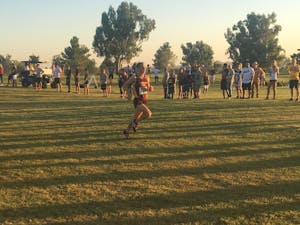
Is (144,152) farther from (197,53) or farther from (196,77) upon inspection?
(197,53)

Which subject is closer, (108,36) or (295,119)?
(295,119)

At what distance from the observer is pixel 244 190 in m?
6.85

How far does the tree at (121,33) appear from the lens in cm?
8919

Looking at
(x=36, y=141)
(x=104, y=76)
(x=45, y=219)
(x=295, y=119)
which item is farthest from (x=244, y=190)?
(x=104, y=76)

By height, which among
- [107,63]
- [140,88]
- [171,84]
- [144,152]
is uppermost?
[107,63]

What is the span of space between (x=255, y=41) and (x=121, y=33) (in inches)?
1148

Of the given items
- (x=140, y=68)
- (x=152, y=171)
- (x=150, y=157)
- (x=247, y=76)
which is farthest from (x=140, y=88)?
(x=247, y=76)

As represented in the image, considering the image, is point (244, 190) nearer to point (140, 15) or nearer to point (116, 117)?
point (116, 117)

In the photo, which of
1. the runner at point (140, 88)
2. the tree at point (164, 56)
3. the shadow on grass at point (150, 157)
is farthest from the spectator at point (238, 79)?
the tree at point (164, 56)

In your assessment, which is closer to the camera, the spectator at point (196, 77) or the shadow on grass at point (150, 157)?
the shadow on grass at point (150, 157)

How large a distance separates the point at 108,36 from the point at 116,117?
76.9 metres

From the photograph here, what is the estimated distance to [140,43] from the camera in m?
92.2

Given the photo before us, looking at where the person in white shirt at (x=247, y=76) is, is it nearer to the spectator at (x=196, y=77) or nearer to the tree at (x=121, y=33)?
the spectator at (x=196, y=77)

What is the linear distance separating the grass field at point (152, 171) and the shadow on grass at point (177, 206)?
0.05 feet
